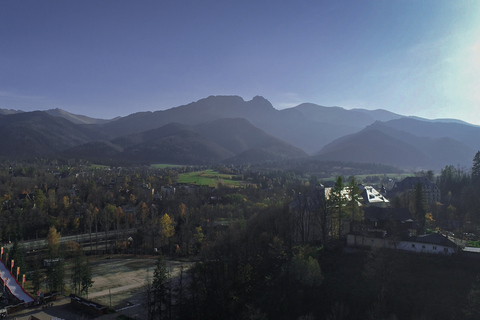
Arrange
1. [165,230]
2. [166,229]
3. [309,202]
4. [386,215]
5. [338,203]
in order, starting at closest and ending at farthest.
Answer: [386,215]
[338,203]
[309,202]
[165,230]
[166,229]

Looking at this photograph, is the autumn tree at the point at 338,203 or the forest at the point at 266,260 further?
the autumn tree at the point at 338,203

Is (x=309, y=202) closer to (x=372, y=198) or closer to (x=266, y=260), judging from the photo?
(x=266, y=260)

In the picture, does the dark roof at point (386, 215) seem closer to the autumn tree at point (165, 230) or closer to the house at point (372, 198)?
the house at point (372, 198)

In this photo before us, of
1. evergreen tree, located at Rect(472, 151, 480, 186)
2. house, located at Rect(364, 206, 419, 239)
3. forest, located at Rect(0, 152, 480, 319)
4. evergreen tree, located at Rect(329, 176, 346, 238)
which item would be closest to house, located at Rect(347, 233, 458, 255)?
house, located at Rect(364, 206, 419, 239)

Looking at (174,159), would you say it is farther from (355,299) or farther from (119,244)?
(355,299)

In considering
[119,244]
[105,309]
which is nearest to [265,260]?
[105,309]

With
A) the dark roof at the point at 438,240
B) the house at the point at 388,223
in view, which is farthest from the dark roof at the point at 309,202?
the dark roof at the point at 438,240

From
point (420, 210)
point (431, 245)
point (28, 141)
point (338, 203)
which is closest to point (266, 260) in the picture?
point (338, 203)

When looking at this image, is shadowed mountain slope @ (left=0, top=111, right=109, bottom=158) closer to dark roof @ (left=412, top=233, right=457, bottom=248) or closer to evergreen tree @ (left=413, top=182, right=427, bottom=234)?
evergreen tree @ (left=413, top=182, right=427, bottom=234)
